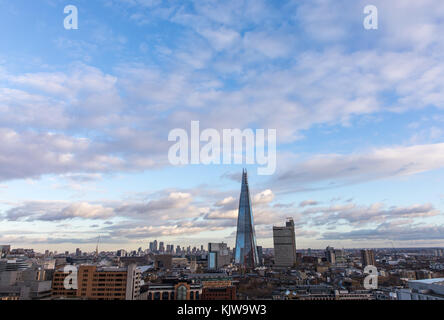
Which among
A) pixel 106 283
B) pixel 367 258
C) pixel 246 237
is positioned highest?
pixel 246 237

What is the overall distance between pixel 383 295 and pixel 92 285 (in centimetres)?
1456

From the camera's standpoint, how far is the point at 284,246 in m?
41.0

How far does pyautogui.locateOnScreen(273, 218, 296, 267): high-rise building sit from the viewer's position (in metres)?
39.8

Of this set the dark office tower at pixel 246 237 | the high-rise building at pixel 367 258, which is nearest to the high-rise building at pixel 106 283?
the dark office tower at pixel 246 237

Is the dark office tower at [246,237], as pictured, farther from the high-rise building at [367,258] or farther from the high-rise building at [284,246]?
the high-rise building at [367,258]

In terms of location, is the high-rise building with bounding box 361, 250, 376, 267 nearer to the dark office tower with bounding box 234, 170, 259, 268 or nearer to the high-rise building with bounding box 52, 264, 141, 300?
the dark office tower with bounding box 234, 170, 259, 268

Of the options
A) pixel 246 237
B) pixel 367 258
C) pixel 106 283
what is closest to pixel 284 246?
pixel 246 237

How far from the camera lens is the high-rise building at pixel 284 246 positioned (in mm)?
39750

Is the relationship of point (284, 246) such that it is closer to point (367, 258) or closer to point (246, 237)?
point (246, 237)

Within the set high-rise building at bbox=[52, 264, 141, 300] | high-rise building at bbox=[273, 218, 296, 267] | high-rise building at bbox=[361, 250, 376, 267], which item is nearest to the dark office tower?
high-rise building at bbox=[273, 218, 296, 267]
